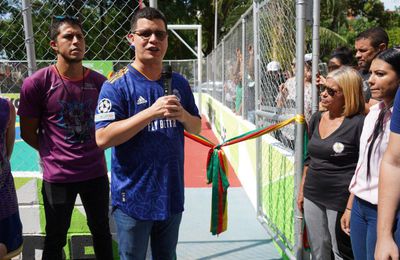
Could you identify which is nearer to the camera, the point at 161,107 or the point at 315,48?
the point at 161,107

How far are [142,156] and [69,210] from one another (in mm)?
1157

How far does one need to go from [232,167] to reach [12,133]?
5.80m

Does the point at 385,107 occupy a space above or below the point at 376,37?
below

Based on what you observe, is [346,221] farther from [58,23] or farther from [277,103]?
[58,23]

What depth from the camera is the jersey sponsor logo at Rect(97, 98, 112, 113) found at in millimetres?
2139

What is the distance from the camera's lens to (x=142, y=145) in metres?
2.21

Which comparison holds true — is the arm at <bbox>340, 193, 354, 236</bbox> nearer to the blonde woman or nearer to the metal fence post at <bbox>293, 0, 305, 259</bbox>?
the blonde woman

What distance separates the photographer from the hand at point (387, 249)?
1750 mm

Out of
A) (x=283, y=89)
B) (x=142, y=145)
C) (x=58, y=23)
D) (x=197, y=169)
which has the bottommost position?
(x=197, y=169)

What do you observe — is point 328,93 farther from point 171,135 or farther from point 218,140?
point 218,140

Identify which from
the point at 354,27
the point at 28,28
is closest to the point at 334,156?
the point at 28,28

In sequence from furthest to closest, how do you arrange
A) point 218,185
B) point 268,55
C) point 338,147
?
point 268,55
point 218,185
point 338,147

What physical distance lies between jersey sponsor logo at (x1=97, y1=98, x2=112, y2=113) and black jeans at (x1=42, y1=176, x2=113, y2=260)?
1053 mm

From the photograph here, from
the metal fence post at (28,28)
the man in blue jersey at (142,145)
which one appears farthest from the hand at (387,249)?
the metal fence post at (28,28)
